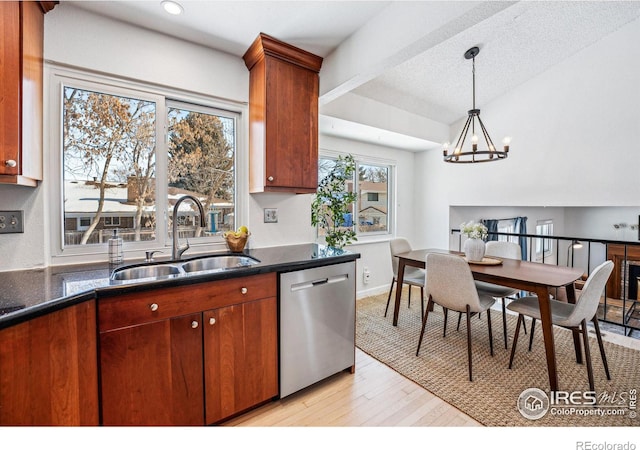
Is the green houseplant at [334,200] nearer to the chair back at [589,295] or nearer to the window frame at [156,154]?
the window frame at [156,154]

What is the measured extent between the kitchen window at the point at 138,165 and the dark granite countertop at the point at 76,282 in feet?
0.98

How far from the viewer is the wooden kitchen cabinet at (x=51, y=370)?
1015mm

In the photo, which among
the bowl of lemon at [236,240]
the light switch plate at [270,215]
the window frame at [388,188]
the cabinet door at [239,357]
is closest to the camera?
the cabinet door at [239,357]

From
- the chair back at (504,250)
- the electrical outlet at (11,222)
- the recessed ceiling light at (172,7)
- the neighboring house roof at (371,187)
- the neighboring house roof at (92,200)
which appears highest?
the recessed ceiling light at (172,7)

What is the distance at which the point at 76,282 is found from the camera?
1376mm

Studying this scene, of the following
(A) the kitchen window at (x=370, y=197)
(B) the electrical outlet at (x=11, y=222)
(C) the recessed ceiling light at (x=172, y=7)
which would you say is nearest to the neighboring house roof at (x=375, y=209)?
(A) the kitchen window at (x=370, y=197)

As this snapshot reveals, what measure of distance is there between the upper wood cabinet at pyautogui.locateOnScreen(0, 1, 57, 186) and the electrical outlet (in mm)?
249

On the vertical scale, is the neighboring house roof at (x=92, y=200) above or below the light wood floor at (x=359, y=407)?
above

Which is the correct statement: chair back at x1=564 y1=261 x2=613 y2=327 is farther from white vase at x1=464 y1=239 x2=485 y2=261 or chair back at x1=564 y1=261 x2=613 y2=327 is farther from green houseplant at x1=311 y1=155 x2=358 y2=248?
green houseplant at x1=311 y1=155 x2=358 y2=248

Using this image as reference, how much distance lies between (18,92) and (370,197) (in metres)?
3.65

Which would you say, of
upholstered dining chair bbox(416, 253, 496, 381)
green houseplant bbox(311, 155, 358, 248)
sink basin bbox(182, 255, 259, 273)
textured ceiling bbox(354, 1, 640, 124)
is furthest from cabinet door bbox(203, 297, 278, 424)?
textured ceiling bbox(354, 1, 640, 124)

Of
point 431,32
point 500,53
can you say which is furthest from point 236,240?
point 500,53

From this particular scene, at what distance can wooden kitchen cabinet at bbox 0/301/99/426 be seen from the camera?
3.33 feet

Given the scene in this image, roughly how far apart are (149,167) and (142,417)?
1.53m
